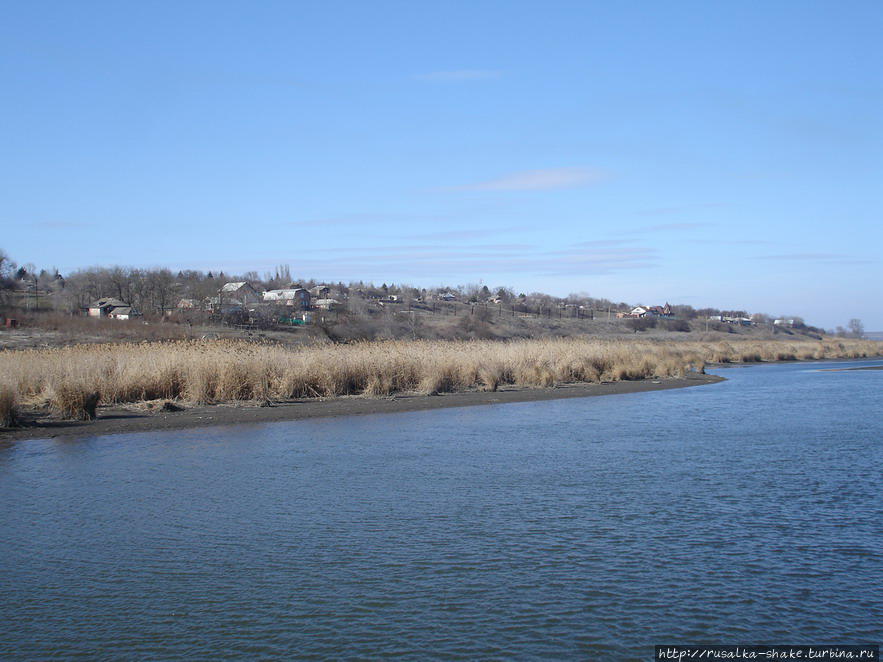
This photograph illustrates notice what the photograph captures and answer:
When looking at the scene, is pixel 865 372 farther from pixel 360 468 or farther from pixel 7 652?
pixel 7 652

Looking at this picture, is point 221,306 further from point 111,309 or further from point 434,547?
point 434,547

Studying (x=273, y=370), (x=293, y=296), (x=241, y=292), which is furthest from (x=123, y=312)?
(x=273, y=370)

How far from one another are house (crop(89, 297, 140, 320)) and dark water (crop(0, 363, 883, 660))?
166 feet

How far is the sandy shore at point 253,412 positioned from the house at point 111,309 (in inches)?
1704

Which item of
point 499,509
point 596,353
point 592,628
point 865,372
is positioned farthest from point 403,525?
point 865,372

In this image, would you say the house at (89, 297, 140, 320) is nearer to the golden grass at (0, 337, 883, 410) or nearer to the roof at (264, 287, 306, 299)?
the roof at (264, 287, 306, 299)

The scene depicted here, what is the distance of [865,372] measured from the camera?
46375mm

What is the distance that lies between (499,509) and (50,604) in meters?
5.63

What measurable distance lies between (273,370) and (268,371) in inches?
9.2

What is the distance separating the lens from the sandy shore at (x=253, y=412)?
1828 centimetres

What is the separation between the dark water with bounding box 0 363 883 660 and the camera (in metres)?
6.78

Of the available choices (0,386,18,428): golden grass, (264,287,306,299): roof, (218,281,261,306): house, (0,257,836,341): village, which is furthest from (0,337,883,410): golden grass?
(264,287,306,299): roof

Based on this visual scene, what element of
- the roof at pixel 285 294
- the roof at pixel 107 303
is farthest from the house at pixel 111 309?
the roof at pixel 285 294

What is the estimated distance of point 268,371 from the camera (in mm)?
24250
